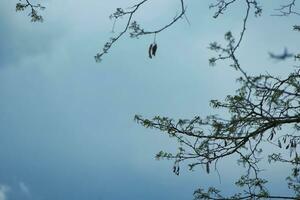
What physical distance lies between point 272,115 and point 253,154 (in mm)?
713

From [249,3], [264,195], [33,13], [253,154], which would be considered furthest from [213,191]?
[33,13]

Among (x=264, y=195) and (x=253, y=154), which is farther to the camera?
(x=264, y=195)

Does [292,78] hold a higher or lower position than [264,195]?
higher

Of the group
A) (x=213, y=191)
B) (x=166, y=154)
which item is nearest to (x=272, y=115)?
(x=166, y=154)

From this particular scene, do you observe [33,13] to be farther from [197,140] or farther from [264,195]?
[264,195]

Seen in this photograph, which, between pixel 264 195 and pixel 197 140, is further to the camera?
pixel 264 195

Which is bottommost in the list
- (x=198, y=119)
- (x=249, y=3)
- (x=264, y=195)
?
(x=264, y=195)

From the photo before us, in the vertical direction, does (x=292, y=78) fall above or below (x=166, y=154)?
above

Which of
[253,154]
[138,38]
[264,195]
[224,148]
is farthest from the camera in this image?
[264,195]

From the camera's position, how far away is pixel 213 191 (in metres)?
8.95

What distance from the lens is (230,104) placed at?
7.61 m

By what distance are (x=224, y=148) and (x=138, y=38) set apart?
2.33 meters

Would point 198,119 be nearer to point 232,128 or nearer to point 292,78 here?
point 232,128

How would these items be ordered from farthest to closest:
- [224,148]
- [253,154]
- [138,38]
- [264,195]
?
1. [264,195]
2. [253,154]
3. [224,148]
4. [138,38]
